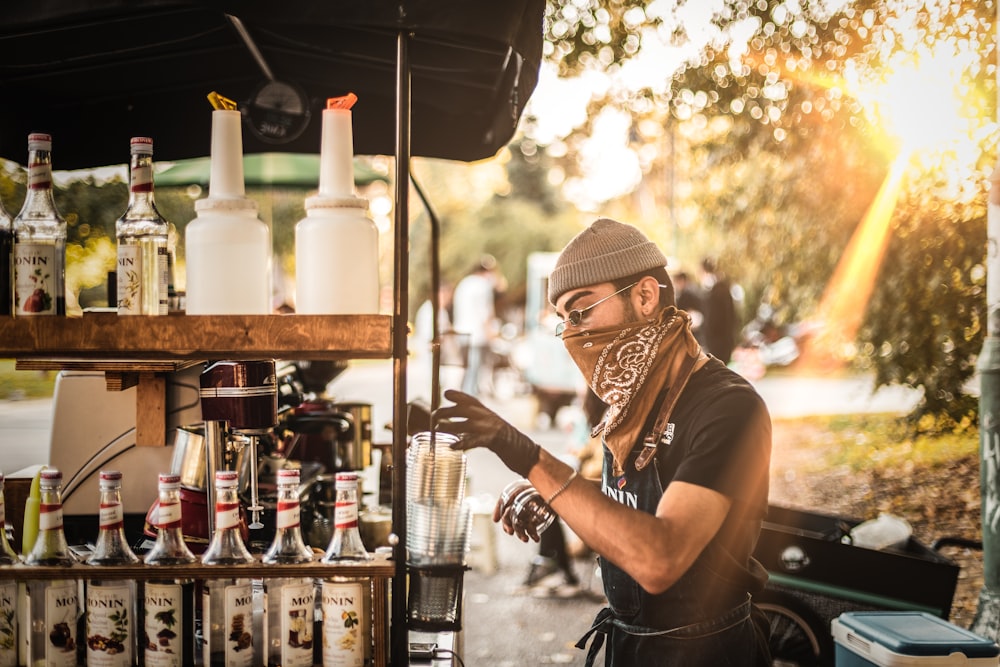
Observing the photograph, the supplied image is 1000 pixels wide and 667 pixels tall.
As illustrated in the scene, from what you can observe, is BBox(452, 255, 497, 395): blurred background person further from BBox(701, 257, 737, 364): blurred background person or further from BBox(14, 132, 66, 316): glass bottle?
BBox(14, 132, 66, 316): glass bottle

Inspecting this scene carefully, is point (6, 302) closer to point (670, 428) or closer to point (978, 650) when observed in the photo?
point (670, 428)

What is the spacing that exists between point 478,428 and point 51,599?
103cm

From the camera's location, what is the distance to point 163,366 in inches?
98.4

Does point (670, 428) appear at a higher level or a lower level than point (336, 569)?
higher

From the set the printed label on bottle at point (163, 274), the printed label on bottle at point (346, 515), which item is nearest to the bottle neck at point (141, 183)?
the printed label on bottle at point (163, 274)

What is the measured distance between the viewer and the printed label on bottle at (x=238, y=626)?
1.87m

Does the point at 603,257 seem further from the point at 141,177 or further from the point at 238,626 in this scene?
the point at 238,626

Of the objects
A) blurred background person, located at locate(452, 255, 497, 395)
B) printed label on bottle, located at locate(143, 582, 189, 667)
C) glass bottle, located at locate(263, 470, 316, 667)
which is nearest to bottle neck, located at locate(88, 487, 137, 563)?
printed label on bottle, located at locate(143, 582, 189, 667)

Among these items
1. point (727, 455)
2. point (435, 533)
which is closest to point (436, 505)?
point (435, 533)

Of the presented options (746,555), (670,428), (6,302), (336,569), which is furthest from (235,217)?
(746,555)

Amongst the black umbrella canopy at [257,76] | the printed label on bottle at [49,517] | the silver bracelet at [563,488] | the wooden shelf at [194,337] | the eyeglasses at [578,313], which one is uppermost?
the black umbrella canopy at [257,76]

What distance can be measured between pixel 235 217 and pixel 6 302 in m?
0.61

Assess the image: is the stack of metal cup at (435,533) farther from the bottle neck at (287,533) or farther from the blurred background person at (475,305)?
the blurred background person at (475,305)

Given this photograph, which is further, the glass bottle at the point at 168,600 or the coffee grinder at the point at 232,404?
the coffee grinder at the point at 232,404
